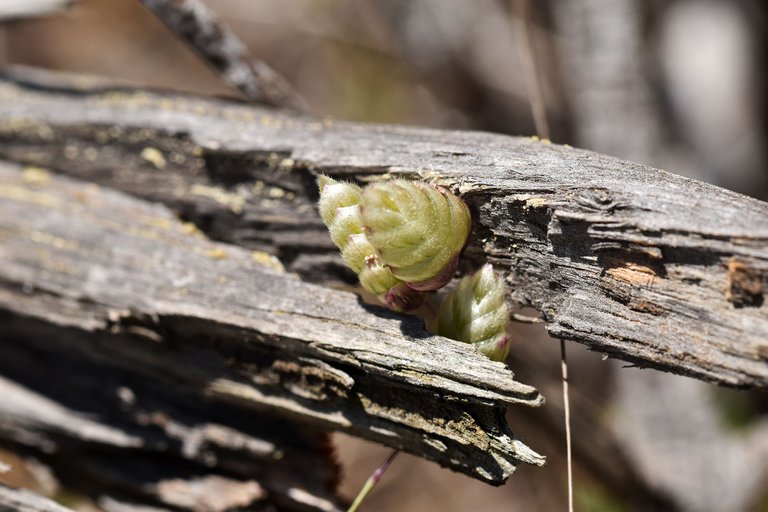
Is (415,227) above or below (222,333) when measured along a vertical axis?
above

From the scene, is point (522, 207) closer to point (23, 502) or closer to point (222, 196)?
point (222, 196)

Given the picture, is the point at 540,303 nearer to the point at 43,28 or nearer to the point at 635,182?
the point at 635,182

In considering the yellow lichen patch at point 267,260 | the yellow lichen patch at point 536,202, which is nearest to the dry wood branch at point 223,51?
the yellow lichen patch at point 267,260

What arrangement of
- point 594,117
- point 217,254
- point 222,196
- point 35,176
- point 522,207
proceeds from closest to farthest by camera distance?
point 522,207, point 217,254, point 222,196, point 35,176, point 594,117

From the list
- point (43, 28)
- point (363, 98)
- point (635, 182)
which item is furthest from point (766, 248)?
point (43, 28)

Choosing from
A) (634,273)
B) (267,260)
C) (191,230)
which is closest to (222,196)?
(191,230)

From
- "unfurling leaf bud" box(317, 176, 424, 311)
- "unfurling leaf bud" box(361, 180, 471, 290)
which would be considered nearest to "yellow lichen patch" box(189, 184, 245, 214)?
"unfurling leaf bud" box(317, 176, 424, 311)

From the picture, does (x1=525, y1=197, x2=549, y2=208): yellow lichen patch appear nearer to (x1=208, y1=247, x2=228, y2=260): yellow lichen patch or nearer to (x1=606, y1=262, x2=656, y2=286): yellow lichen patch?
(x1=606, y1=262, x2=656, y2=286): yellow lichen patch
